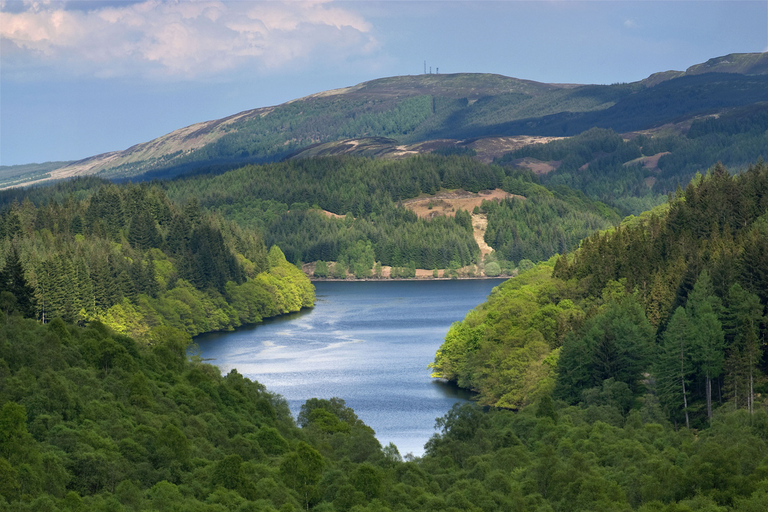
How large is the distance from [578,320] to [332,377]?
35762 mm

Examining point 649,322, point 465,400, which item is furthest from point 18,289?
point 649,322

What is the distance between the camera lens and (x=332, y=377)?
14938cm

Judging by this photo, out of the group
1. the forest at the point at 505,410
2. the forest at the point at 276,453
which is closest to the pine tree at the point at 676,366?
the forest at the point at 505,410

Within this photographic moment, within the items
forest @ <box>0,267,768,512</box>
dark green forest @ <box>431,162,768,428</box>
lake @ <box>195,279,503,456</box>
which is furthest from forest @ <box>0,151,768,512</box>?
lake @ <box>195,279,503,456</box>

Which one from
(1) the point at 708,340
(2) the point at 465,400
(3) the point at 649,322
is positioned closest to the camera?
(1) the point at 708,340

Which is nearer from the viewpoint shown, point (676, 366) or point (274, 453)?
point (274, 453)

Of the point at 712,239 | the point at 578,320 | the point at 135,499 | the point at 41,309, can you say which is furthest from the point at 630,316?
the point at 41,309

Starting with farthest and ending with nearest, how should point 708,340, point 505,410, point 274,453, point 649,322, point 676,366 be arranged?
point 649,322 < point 505,410 < point 676,366 < point 708,340 < point 274,453

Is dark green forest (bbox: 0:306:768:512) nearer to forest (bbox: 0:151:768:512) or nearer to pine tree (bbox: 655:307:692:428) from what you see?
forest (bbox: 0:151:768:512)

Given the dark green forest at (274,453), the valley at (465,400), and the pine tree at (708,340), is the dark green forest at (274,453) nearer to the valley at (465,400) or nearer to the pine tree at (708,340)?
the valley at (465,400)

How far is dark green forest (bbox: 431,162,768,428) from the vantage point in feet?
341

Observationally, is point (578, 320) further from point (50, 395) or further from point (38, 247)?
point (38, 247)

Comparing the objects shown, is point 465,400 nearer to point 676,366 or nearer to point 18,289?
point 676,366

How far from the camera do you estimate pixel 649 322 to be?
12381 cm
